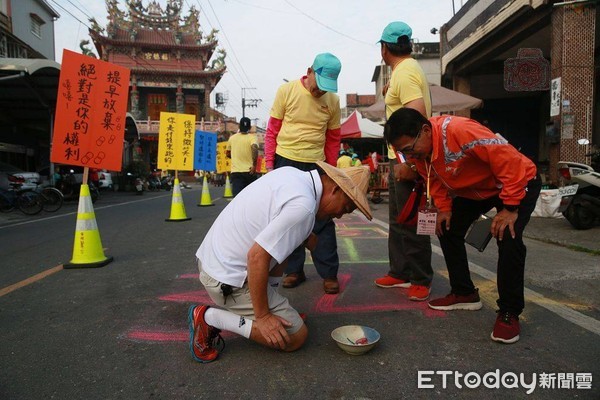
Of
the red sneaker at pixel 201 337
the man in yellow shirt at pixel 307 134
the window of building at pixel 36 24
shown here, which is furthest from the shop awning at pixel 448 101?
the window of building at pixel 36 24

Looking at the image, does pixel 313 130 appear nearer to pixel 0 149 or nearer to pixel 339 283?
pixel 339 283

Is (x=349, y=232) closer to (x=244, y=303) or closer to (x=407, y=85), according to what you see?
(x=407, y=85)

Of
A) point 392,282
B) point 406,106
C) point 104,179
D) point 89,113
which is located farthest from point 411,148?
point 104,179

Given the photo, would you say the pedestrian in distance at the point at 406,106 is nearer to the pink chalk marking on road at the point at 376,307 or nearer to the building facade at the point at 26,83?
the pink chalk marking on road at the point at 376,307

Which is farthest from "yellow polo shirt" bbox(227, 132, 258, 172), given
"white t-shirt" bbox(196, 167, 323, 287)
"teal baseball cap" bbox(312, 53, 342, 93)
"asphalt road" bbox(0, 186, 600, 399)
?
"white t-shirt" bbox(196, 167, 323, 287)

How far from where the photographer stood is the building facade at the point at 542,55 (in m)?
7.73

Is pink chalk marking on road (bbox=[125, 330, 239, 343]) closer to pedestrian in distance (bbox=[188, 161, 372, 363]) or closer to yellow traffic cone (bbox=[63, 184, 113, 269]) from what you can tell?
pedestrian in distance (bbox=[188, 161, 372, 363])

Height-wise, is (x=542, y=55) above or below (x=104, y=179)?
above

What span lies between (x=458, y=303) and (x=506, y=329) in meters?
0.50

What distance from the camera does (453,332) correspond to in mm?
2365

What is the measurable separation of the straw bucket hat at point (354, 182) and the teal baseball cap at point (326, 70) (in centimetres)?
115

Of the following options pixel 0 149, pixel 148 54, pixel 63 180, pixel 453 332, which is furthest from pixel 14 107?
pixel 148 54

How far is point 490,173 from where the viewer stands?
2305 mm

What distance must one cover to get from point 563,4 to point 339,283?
7515mm
